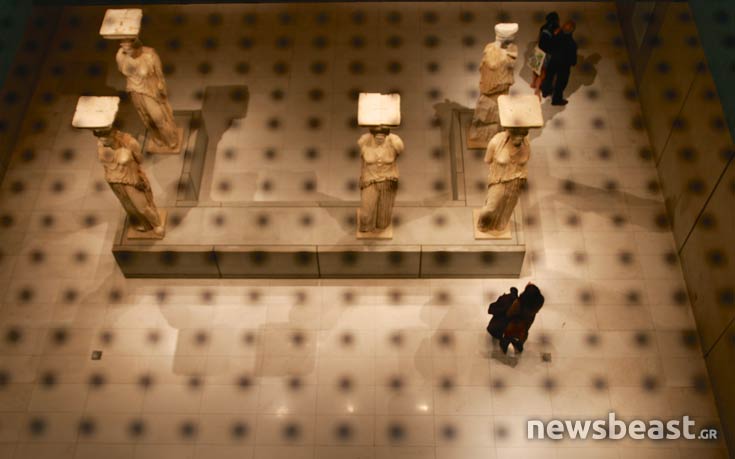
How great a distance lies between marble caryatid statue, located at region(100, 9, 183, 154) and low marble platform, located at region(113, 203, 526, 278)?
1281mm

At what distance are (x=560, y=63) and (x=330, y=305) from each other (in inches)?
183

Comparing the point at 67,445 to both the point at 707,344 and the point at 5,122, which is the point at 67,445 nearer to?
the point at 5,122

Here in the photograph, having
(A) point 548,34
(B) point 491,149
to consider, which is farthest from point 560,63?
(B) point 491,149

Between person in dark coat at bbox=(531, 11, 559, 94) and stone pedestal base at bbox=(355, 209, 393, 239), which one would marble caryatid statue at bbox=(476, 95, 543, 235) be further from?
person in dark coat at bbox=(531, 11, 559, 94)

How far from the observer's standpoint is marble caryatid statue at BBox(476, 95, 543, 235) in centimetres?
791

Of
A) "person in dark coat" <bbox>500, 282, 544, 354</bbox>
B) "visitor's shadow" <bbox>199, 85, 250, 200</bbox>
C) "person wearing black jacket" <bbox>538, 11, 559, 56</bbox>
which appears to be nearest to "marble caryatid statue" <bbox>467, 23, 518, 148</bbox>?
"person wearing black jacket" <bbox>538, 11, 559, 56</bbox>

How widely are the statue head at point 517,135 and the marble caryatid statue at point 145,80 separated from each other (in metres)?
4.52

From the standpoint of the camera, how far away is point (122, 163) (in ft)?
27.8

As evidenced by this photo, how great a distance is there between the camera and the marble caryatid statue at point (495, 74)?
9141mm

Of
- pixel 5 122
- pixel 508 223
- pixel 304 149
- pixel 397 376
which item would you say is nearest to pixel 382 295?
pixel 397 376

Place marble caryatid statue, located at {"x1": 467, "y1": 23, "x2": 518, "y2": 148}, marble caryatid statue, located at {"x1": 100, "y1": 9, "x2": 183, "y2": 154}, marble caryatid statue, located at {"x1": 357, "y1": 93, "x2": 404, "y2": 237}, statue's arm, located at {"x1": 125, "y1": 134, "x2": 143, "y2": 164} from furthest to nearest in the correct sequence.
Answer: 1. marble caryatid statue, located at {"x1": 467, "y1": 23, "x2": 518, "y2": 148}
2. marble caryatid statue, located at {"x1": 100, "y1": 9, "x2": 183, "y2": 154}
3. statue's arm, located at {"x1": 125, "y1": 134, "x2": 143, "y2": 164}
4. marble caryatid statue, located at {"x1": 357, "y1": 93, "x2": 404, "y2": 237}

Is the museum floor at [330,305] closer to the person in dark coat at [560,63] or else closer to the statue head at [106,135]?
the person in dark coat at [560,63]

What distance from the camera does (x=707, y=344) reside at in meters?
8.88

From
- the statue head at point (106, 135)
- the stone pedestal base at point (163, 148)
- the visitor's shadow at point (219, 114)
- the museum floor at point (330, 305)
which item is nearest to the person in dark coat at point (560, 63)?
the museum floor at point (330, 305)
